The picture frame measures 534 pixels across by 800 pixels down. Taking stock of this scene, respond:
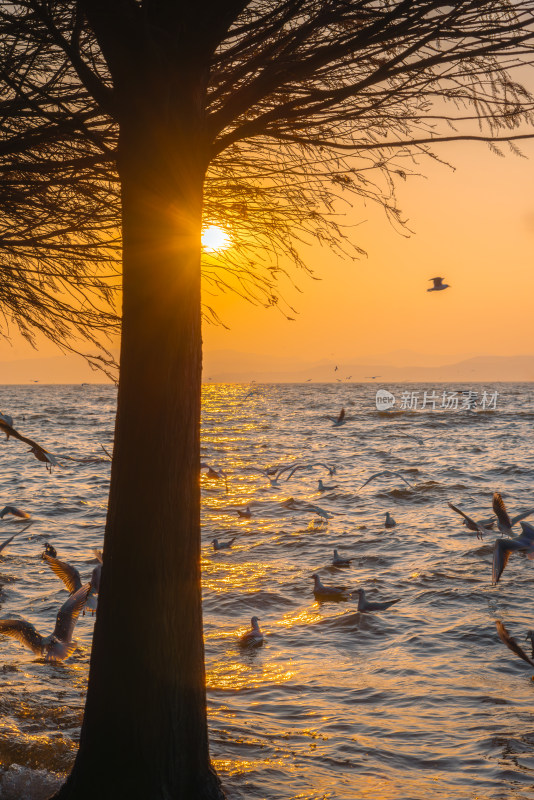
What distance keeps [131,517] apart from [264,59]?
247 centimetres

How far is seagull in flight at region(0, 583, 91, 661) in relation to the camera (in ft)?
19.3

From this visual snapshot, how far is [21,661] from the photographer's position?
698 centimetres

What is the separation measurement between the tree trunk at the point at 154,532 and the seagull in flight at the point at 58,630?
2111mm

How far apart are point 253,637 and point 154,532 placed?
4.19 meters

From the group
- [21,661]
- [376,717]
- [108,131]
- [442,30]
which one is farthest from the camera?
[21,661]

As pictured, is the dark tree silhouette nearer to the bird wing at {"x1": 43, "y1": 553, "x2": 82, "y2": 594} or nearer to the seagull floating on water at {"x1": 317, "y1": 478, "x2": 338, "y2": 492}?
the bird wing at {"x1": 43, "y1": 553, "x2": 82, "y2": 594}

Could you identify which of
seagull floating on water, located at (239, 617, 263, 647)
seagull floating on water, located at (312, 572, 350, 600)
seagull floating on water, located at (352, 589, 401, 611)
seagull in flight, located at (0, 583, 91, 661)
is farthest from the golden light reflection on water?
seagull floating on water, located at (312, 572, 350, 600)

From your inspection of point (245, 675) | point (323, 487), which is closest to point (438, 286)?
point (323, 487)

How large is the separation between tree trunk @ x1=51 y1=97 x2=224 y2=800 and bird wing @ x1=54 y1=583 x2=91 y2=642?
6.85 ft

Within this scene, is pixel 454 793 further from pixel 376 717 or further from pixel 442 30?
pixel 442 30

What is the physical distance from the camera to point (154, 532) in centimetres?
370

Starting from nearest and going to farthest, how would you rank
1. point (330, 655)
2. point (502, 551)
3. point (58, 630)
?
point (58, 630) < point (502, 551) < point (330, 655)

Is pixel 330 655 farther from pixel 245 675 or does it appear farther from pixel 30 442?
pixel 30 442

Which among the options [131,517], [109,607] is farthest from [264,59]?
[109,607]
